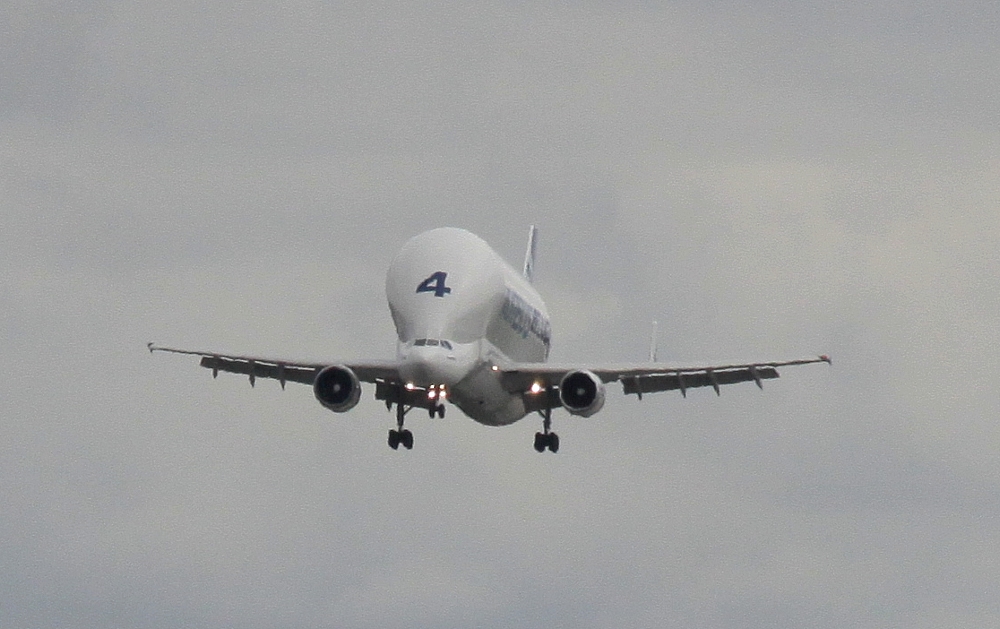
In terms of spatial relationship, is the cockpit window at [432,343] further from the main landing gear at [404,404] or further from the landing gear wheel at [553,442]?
the landing gear wheel at [553,442]

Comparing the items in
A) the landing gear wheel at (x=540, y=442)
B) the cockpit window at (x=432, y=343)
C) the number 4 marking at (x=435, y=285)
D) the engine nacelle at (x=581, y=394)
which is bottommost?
the landing gear wheel at (x=540, y=442)

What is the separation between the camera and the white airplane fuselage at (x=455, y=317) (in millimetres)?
105188

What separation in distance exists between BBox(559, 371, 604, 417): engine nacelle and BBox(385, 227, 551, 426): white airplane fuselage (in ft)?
7.64

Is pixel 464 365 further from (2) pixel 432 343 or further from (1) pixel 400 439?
(1) pixel 400 439

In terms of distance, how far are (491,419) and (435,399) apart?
4473 mm

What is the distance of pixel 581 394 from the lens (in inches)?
4272

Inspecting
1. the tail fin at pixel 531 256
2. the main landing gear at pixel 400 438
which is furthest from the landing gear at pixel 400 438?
the tail fin at pixel 531 256

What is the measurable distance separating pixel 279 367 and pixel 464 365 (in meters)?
8.94

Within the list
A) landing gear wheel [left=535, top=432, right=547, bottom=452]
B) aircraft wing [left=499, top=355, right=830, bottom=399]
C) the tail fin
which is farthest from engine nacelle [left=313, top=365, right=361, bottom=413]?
the tail fin

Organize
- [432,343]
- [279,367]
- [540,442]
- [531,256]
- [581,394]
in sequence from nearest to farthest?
[432,343] → [581,394] → [279,367] → [540,442] → [531,256]

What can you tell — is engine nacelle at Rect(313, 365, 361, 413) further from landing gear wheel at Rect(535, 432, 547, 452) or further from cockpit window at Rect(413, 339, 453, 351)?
landing gear wheel at Rect(535, 432, 547, 452)

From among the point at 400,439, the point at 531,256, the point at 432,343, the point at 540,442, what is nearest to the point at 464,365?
the point at 432,343

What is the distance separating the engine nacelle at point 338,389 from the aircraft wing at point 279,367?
4.41ft

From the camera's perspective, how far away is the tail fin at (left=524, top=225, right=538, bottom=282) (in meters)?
142
